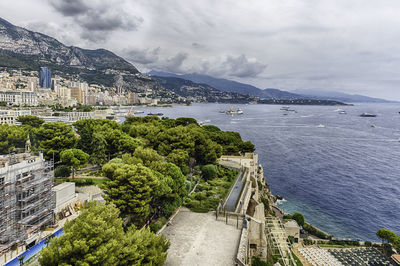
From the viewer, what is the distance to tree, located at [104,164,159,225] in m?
16.2

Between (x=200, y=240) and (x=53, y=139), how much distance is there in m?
21.6

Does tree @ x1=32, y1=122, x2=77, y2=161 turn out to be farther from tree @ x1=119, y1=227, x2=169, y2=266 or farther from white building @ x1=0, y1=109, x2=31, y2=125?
white building @ x1=0, y1=109, x2=31, y2=125

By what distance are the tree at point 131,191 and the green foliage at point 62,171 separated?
36.5ft

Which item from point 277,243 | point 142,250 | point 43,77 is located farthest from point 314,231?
point 43,77

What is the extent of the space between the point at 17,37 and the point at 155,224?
238430 mm

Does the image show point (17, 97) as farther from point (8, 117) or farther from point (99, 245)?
point (99, 245)

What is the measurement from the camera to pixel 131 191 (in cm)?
1652

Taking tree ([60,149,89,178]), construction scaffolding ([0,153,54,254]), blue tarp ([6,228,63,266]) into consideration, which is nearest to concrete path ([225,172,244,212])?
blue tarp ([6,228,63,266])

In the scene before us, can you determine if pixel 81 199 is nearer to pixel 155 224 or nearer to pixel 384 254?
pixel 155 224

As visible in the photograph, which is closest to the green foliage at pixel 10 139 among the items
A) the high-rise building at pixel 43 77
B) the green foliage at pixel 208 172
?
the green foliage at pixel 208 172

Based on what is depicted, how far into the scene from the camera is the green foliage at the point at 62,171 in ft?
82.1

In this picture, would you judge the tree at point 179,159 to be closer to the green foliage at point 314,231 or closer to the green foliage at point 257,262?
the green foliage at point 257,262

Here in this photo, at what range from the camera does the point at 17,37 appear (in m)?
195

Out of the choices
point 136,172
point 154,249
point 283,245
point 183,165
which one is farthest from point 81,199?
point 283,245
